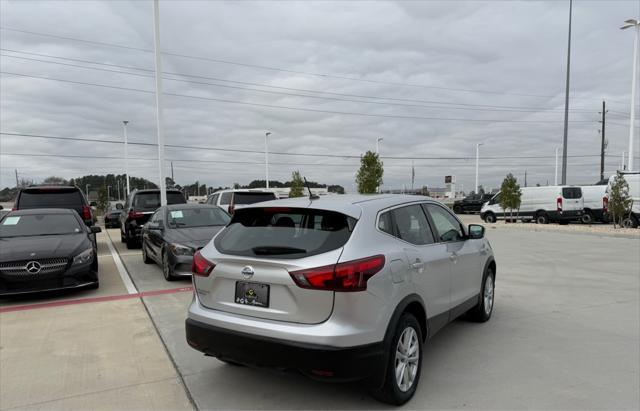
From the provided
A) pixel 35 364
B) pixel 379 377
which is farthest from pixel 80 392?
pixel 379 377

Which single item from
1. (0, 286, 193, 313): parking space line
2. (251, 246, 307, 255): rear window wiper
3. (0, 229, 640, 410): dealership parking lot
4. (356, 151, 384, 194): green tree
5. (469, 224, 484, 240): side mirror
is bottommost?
(0, 286, 193, 313): parking space line

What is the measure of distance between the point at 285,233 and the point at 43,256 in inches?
198

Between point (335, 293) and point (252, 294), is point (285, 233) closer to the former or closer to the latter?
point (252, 294)

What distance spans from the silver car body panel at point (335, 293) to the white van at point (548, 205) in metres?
22.8

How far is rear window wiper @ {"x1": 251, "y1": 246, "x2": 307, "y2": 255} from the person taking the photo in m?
3.20

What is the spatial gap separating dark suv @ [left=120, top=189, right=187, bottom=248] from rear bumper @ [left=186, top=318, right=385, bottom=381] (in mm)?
10812

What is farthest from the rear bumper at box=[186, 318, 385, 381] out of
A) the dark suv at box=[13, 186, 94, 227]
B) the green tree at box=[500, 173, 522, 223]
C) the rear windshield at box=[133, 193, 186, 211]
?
the green tree at box=[500, 173, 522, 223]

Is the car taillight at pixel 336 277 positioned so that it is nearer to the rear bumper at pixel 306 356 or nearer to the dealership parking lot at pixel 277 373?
the rear bumper at pixel 306 356

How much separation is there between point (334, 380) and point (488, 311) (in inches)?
130

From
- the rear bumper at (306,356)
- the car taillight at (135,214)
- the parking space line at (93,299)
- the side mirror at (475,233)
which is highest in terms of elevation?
the side mirror at (475,233)

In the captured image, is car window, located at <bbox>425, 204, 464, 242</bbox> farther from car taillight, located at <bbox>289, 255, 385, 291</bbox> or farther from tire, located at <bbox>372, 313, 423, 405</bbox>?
car taillight, located at <bbox>289, 255, 385, 291</bbox>

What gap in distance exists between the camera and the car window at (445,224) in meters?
4.43

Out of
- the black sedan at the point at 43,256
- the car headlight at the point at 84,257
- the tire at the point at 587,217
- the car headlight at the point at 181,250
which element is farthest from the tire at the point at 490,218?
the car headlight at the point at 84,257

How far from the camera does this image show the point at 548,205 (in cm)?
2425
